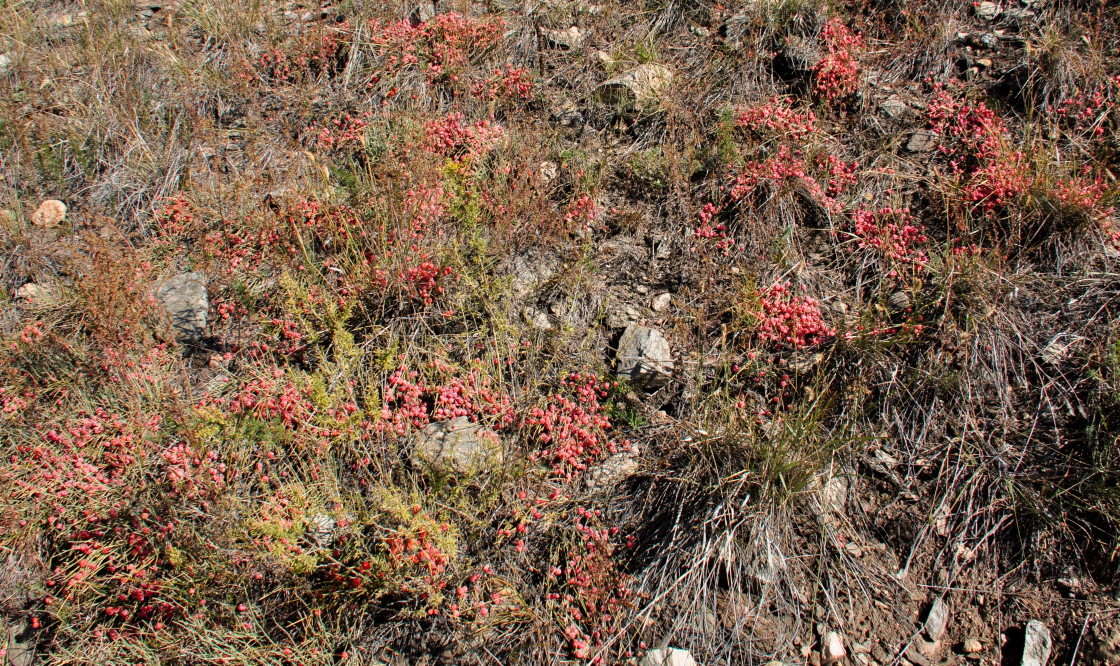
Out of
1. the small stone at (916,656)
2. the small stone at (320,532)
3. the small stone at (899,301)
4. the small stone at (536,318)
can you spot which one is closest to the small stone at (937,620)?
the small stone at (916,656)

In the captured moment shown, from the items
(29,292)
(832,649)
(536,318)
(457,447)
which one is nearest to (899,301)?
(832,649)

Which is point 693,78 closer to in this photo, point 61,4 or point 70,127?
point 70,127

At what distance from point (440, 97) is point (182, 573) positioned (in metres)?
3.64

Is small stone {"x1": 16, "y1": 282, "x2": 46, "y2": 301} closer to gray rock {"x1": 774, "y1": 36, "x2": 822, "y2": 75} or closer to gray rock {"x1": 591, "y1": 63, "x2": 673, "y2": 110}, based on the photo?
gray rock {"x1": 591, "y1": 63, "x2": 673, "y2": 110}

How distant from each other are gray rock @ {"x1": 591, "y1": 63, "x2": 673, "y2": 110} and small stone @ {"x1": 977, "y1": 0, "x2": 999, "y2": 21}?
87.1 inches

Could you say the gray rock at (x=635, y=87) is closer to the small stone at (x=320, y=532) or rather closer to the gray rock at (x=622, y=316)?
the gray rock at (x=622, y=316)

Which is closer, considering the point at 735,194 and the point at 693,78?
the point at 735,194

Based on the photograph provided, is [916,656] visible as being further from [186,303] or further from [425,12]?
[425,12]

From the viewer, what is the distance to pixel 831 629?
3016 mm

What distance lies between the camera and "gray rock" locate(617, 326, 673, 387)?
3795 mm

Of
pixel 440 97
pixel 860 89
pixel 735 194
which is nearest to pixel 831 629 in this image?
pixel 735 194

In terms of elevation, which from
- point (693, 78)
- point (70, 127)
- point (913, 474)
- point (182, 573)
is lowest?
point (182, 573)

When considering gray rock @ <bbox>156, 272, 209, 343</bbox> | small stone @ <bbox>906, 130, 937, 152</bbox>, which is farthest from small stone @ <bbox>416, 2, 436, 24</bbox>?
small stone @ <bbox>906, 130, 937, 152</bbox>

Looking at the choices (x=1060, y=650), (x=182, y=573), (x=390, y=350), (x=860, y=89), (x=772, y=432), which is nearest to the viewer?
(x=1060, y=650)
